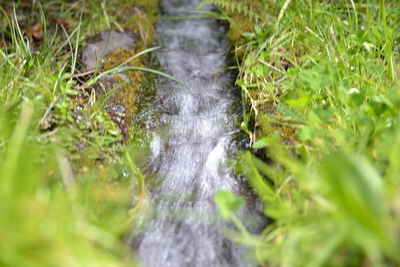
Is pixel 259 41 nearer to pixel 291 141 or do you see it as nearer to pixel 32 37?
pixel 291 141

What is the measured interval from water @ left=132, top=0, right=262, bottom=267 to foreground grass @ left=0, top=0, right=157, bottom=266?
6.3 inches

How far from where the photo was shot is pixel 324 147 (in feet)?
6.08

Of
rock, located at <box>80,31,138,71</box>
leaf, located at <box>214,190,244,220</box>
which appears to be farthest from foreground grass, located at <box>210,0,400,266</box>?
rock, located at <box>80,31,138,71</box>

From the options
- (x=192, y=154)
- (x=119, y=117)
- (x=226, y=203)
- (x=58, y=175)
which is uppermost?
(x=226, y=203)

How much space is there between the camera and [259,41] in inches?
125

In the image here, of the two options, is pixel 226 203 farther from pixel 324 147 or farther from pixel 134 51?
pixel 134 51

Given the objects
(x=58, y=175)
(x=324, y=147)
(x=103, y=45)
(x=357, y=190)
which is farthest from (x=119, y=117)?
(x=357, y=190)

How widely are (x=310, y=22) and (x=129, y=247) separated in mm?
2066

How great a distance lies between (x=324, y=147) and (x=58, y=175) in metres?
1.24

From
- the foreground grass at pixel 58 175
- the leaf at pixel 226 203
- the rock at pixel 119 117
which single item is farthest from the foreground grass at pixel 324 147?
the rock at pixel 119 117

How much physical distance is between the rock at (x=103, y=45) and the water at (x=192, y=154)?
1.08 feet

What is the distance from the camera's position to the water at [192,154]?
1.68 m

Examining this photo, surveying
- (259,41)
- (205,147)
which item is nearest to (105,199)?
(205,147)

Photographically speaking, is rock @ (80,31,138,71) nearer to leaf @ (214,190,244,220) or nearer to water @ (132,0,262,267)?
water @ (132,0,262,267)
